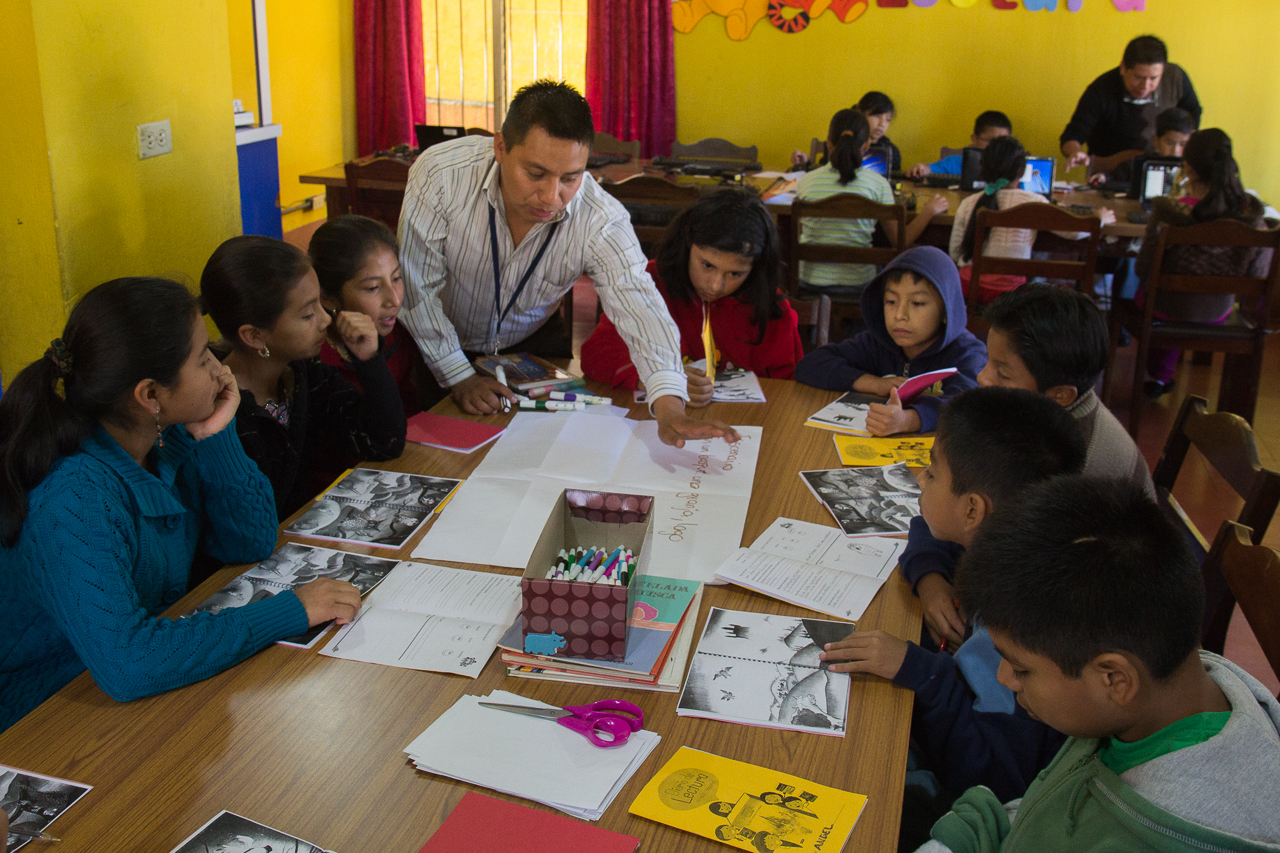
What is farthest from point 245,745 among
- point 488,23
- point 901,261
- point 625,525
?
point 488,23

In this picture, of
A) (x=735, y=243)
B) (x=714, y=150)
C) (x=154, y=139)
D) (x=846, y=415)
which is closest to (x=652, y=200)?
(x=735, y=243)

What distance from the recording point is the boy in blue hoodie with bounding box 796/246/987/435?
2223 mm

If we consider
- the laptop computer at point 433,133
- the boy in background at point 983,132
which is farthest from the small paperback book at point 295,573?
the boy in background at point 983,132

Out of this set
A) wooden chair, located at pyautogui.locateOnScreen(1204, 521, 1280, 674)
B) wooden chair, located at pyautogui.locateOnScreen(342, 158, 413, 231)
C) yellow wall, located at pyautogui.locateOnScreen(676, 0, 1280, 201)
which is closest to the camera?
wooden chair, located at pyautogui.locateOnScreen(1204, 521, 1280, 674)

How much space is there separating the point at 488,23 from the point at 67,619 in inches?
240

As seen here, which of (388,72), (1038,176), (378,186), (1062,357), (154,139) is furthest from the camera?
(388,72)

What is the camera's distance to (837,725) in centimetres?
109

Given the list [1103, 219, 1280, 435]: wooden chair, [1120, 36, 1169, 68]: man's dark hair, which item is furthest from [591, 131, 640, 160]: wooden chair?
[1103, 219, 1280, 435]: wooden chair

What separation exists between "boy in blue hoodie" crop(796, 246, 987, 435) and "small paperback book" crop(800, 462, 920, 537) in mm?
434

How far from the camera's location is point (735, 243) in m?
2.27

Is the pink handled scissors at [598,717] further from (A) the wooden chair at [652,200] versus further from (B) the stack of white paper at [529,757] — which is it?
(A) the wooden chair at [652,200]

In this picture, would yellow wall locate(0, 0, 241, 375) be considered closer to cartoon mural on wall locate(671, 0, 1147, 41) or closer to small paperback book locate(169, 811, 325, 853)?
small paperback book locate(169, 811, 325, 853)

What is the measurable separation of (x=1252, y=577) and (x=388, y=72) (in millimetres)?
6337

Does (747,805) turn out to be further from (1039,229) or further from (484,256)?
(1039,229)
